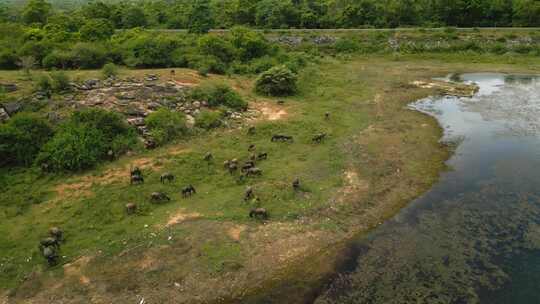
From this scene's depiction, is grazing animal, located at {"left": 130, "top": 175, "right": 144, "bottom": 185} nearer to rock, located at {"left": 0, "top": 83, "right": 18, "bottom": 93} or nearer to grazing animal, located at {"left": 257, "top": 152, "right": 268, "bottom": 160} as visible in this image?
grazing animal, located at {"left": 257, "top": 152, "right": 268, "bottom": 160}

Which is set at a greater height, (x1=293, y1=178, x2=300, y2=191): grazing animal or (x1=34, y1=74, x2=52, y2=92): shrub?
(x1=34, y1=74, x2=52, y2=92): shrub

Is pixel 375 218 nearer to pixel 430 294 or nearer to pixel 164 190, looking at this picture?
pixel 430 294

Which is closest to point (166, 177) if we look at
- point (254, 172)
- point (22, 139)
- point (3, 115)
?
point (254, 172)

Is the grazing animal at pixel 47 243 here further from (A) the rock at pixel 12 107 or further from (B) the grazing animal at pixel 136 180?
(A) the rock at pixel 12 107

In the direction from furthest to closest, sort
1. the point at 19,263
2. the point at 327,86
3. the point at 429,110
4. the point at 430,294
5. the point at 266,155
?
the point at 327,86
the point at 429,110
the point at 266,155
the point at 19,263
the point at 430,294

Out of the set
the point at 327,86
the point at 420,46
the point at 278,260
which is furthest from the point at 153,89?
the point at 420,46

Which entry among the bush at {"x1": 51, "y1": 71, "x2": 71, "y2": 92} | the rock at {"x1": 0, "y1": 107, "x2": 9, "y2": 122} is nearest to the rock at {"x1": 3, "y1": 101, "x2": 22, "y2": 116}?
the rock at {"x1": 0, "y1": 107, "x2": 9, "y2": 122}
